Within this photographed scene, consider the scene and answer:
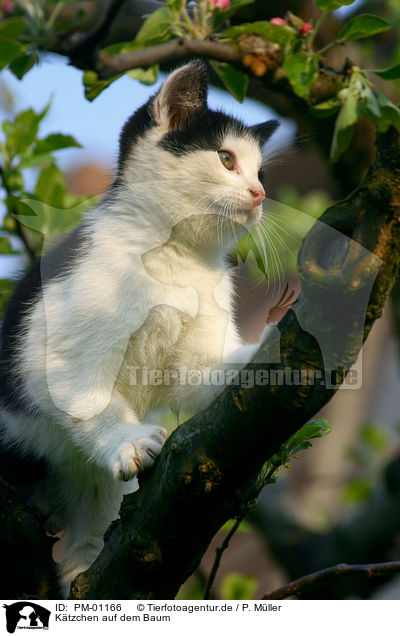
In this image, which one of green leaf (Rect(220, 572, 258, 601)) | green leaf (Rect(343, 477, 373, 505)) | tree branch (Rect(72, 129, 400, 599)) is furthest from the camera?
green leaf (Rect(343, 477, 373, 505))

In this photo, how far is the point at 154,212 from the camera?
7.14 ft

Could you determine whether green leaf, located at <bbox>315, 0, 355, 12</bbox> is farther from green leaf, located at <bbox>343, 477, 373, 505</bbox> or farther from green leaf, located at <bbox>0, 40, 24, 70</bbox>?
green leaf, located at <bbox>343, 477, 373, 505</bbox>

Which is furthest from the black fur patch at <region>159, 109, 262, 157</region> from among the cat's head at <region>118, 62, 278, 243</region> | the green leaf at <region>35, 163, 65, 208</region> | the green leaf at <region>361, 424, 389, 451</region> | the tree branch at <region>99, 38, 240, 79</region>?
the green leaf at <region>361, 424, 389, 451</region>

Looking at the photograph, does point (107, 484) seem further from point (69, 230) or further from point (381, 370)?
point (381, 370)

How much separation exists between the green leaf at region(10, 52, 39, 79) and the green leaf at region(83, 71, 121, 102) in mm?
203

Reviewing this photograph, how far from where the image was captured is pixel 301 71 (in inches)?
Answer: 81.0

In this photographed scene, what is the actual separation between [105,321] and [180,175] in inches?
22.2

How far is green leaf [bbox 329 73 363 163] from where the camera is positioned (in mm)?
1829

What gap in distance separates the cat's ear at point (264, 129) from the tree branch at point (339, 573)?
4.68 feet
